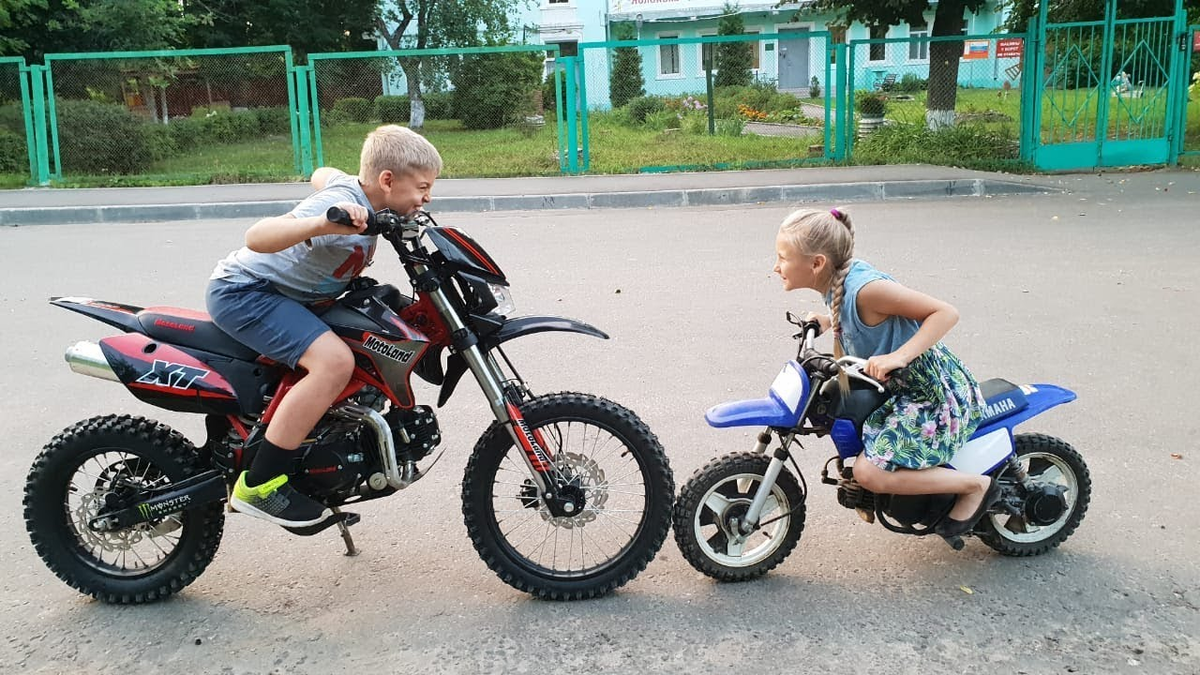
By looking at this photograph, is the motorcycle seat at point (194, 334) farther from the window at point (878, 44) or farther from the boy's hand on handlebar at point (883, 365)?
the window at point (878, 44)

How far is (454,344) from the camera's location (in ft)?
11.3

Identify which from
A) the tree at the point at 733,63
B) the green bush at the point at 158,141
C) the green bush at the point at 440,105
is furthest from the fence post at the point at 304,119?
the tree at the point at 733,63

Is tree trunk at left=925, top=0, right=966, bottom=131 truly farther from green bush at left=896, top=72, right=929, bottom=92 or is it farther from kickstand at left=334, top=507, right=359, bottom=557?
kickstand at left=334, top=507, right=359, bottom=557

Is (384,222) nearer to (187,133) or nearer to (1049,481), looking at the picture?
(1049,481)

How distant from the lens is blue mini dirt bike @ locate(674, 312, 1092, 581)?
3.48 meters

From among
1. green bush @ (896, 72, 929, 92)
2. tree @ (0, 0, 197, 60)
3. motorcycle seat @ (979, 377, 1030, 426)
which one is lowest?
motorcycle seat @ (979, 377, 1030, 426)

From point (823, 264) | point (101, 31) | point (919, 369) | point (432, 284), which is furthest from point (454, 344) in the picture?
point (101, 31)

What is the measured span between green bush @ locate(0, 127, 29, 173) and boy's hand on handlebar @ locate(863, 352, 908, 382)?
1819 cm

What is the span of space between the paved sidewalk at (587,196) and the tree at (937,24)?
3.02 metres

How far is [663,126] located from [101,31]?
11187mm

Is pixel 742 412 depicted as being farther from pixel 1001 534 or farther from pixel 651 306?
pixel 651 306

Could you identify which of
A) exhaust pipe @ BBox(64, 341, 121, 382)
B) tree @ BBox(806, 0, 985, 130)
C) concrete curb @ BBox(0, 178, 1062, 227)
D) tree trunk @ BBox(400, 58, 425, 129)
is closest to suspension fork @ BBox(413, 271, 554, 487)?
exhaust pipe @ BBox(64, 341, 121, 382)

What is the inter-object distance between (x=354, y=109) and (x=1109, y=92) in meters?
12.1

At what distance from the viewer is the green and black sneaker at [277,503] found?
3395mm
